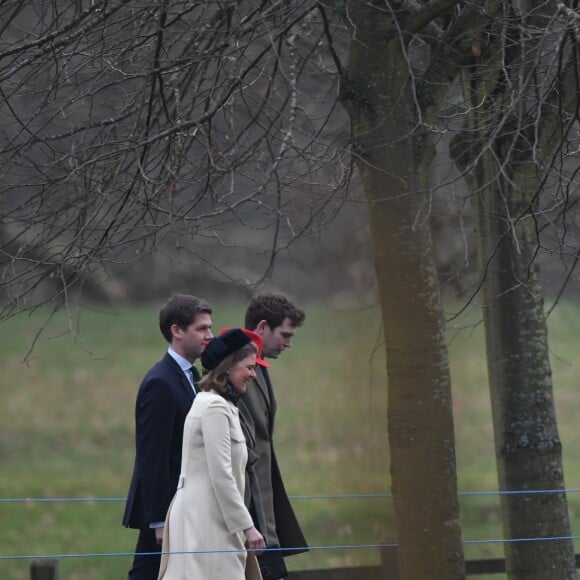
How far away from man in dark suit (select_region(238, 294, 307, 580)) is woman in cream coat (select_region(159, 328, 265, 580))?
54 centimetres

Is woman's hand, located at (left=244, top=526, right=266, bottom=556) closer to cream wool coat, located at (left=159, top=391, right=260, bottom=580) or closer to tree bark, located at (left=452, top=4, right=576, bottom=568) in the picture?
cream wool coat, located at (left=159, top=391, right=260, bottom=580)

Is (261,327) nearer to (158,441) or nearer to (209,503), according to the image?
(158,441)

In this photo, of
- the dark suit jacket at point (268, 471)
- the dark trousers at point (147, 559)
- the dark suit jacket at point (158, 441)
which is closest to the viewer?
the dark suit jacket at point (158, 441)

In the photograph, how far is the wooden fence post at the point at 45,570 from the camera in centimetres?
664

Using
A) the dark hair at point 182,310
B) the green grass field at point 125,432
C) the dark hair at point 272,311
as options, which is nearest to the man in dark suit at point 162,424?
the dark hair at point 182,310

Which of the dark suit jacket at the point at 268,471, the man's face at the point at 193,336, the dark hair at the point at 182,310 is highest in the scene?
the dark hair at the point at 182,310

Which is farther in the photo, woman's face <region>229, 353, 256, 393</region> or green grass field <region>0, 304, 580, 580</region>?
green grass field <region>0, 304, 580, 580</region>

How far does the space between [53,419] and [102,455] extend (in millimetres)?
2362

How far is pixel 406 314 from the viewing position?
6.81m

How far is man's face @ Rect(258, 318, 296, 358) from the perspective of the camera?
6395 mm

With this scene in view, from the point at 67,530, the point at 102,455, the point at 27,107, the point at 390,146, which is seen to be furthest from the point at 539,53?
the point at 102,455

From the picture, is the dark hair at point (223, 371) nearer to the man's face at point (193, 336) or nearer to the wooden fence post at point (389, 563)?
the man's face at point (193, 336)

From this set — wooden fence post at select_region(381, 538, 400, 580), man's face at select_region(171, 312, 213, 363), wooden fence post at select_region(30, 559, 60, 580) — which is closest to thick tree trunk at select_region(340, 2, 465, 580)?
wooden fence post at select_region(381, 538, 400, 580)

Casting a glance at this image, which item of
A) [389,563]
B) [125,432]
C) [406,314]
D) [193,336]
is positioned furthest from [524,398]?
[125,432]
